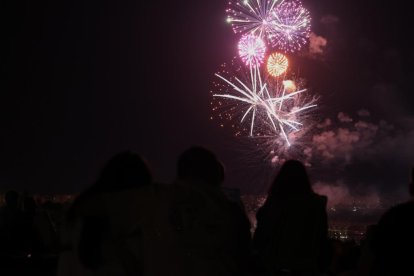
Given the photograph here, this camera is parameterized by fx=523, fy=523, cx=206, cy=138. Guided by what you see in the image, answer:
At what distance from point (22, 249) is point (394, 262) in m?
4.40

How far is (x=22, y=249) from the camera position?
606cm

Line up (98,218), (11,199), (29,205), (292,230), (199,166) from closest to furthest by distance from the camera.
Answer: (98,218) → (199,166) → (292,230) → (11,199) → (29,205)

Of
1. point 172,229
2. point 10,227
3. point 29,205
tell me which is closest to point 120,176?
point 172,229

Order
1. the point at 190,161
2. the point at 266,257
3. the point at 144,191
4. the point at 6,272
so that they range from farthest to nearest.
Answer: the point at 6,272
the point at 266,257
the point at 190,161
the point at 144,191

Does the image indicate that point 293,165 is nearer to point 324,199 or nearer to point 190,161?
point 324,199

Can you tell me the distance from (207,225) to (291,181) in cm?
113

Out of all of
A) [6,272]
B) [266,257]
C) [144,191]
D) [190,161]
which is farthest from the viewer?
[6,272]

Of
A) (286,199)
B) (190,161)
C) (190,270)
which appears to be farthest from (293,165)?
(190,270)

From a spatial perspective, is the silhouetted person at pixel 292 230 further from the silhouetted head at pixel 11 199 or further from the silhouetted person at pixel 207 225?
the silhouetted head at pixel 11 199

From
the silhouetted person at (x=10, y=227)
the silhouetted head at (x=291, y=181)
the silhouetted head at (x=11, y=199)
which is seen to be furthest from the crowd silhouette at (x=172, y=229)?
the silhouetted head at (x=11, y=199)

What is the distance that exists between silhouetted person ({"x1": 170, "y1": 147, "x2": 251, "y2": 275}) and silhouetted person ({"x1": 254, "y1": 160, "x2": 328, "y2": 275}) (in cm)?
69

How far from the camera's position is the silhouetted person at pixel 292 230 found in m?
4.01

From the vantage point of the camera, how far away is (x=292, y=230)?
158 inches

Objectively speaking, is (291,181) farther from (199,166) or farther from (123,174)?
(123,174)
